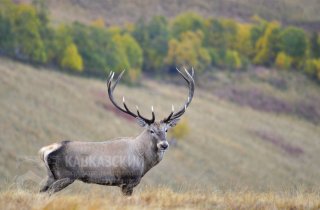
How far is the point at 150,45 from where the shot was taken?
92.6m

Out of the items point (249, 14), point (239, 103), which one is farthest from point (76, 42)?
point (249, 14)

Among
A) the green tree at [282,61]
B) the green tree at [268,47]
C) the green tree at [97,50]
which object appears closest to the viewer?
the green tree at [97,50]

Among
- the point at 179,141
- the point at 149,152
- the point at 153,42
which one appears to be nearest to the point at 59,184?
the point at 149,152

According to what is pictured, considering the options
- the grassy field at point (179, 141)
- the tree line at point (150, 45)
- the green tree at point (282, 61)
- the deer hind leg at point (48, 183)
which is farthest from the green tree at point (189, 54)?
the deer hind leg at point (48, 183)

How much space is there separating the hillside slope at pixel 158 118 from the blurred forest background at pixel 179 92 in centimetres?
14

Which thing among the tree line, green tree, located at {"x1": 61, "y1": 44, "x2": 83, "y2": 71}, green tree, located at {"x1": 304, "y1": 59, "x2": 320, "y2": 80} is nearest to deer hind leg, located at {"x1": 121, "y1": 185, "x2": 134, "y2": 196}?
the tree line

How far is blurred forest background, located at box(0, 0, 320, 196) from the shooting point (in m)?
46.2

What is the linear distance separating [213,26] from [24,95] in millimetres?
65669

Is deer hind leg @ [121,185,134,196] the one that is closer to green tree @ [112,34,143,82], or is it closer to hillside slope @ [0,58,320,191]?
hillside slope @ [0,58,320,191]

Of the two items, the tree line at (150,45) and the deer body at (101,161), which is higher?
the deer body at (101,161)

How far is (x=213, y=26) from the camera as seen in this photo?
367 feet

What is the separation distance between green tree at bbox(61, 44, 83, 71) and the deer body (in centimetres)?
6081

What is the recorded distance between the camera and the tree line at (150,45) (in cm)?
7069

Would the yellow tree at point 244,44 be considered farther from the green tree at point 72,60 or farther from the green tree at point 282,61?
the green tree at point 72,60
